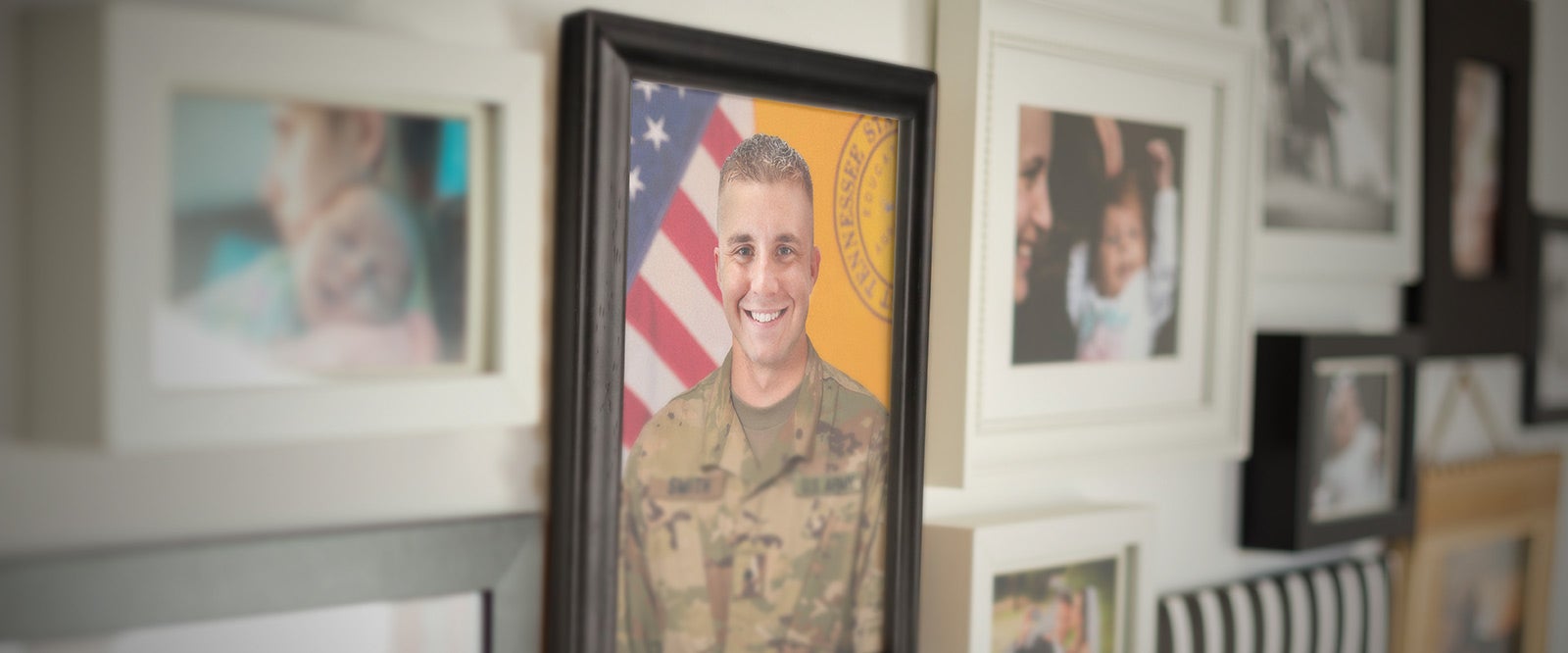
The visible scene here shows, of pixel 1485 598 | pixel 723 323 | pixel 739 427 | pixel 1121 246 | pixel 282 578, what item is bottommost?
pixel 1485 598

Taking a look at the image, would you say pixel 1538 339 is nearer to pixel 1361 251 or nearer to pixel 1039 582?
pixel 1361 251

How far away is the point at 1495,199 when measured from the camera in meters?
2.45

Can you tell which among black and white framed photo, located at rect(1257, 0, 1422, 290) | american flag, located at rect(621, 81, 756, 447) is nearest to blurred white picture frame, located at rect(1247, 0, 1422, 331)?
black and white framed photo, located at rect(1257, 0, 1422, 290)

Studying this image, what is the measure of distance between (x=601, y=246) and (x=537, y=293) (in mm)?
78

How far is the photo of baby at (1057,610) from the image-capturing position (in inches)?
63.7

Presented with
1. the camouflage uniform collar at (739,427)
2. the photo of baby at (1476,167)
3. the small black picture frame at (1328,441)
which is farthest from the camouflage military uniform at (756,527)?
the photo of baby at (1476,167)

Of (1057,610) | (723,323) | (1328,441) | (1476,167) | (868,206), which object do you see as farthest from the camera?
(1476,167)

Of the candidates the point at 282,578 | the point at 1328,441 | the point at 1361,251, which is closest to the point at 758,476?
the point at 282,578

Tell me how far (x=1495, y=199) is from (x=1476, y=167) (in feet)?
0.37

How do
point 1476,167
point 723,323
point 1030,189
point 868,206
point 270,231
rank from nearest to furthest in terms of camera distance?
point 270,231, point 723,323, point 868,206, point 1030,189, point 1476,167

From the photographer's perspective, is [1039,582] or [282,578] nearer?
[282,578]

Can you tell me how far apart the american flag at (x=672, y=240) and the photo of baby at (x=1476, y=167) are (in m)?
1.69

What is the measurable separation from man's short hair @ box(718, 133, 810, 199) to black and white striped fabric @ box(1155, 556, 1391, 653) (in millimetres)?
1023

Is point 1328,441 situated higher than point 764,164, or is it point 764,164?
point 764,164
